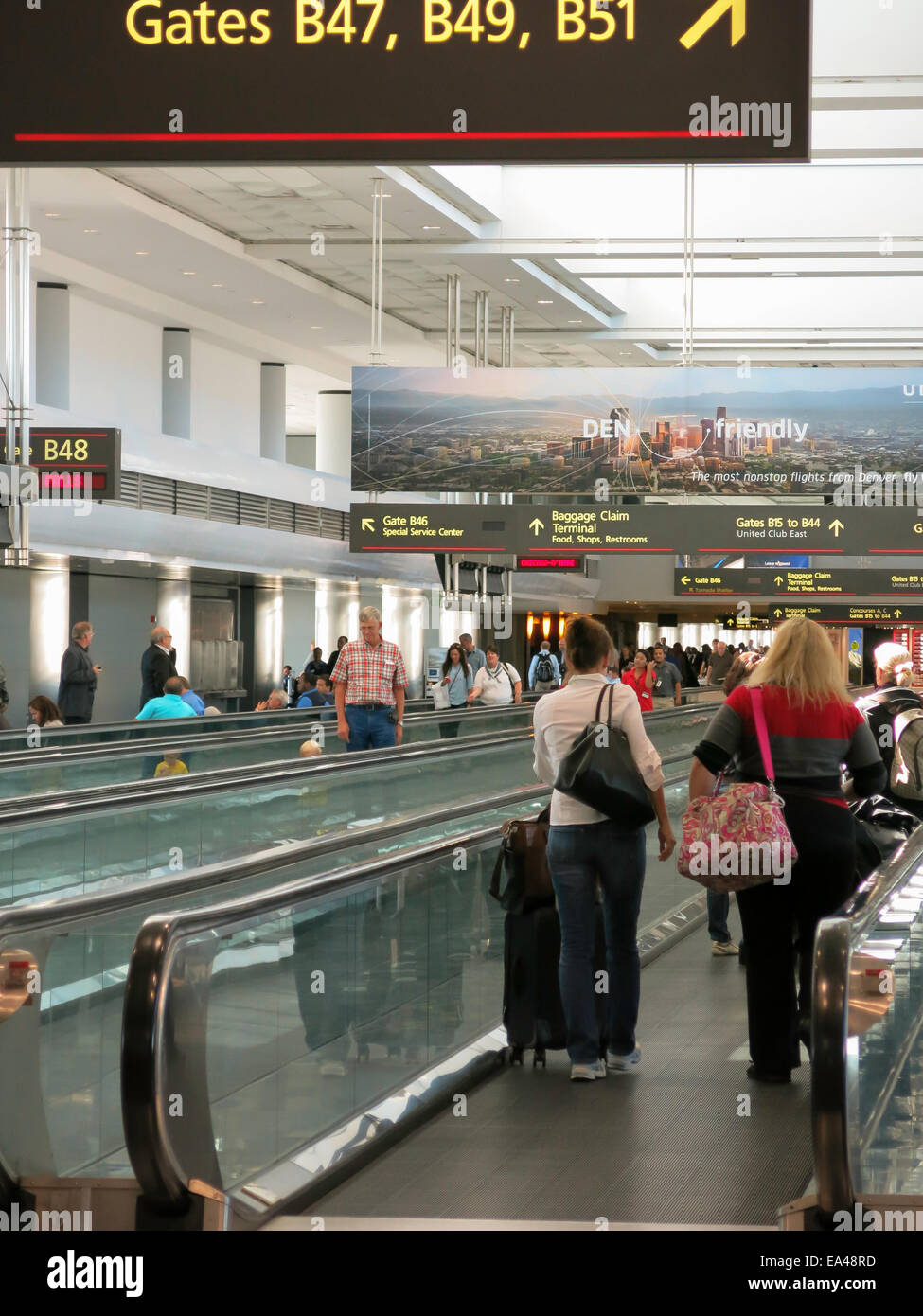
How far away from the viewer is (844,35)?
13.2m

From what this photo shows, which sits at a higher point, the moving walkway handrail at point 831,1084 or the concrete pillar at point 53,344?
the concrete pillar at point 53,344

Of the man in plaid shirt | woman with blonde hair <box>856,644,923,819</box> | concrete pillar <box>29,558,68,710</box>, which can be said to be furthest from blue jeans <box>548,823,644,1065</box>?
concrete pillar <box>29,558,68,710</box>

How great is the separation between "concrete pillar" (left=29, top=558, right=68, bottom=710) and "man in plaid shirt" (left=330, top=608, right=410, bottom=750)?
9.22 metres

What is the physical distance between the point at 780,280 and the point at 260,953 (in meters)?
19.4

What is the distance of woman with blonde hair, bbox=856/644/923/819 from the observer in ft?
27.2

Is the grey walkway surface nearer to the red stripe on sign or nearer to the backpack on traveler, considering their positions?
the backpack on traveler

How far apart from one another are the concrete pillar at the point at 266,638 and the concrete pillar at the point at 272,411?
2.43 metres

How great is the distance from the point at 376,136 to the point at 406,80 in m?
0.17

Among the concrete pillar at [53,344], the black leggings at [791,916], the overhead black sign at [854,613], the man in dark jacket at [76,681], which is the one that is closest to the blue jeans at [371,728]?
the man in dark jacket at [76,681]

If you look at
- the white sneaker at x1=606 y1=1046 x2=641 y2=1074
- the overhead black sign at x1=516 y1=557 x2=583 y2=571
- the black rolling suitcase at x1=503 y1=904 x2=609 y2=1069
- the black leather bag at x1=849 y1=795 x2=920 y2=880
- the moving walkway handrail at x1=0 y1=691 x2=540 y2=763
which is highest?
the overhead black sign at x1=516 y1=557 x2=583 y2=571

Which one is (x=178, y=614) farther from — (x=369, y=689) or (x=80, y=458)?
(x=369, y=689)

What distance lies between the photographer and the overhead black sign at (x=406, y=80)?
4.41 meters

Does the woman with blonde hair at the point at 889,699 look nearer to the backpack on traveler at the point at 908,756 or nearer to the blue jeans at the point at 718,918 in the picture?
the backpack on traveler at the point at 908,756
